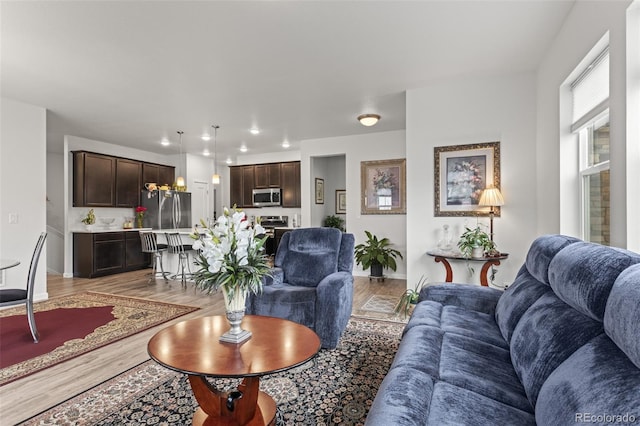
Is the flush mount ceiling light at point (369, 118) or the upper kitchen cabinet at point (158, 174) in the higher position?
the flush mount ceiling light at point (369, 118)

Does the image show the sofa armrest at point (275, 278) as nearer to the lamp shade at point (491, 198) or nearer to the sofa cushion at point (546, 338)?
the sofa cushion at point (546, 338)

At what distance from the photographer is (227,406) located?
1.64 m

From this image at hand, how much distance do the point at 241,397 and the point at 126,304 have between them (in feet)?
11.2

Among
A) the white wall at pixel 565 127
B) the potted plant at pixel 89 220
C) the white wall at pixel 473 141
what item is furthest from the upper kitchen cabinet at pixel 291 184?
the white wall at pixel 565 127

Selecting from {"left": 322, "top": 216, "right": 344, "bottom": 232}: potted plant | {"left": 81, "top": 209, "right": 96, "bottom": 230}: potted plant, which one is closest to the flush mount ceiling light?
{"left": 322, "top": 216, "right": 344, "bottom": 232}: potted plant

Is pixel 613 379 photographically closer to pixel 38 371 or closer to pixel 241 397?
pixel 241 397

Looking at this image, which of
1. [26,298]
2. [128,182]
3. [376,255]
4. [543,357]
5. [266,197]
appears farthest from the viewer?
[266,197]

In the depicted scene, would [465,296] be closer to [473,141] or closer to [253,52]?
[473,141]

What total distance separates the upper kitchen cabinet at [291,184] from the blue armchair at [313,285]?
4.32m

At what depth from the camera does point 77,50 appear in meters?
3.00

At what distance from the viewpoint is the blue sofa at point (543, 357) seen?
0.90 m

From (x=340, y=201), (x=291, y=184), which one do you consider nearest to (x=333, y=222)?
(x=340, y=201)

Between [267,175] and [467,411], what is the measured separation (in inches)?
291

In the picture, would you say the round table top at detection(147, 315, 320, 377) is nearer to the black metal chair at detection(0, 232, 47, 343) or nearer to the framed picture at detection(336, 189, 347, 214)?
the black metal chair at detection(0, 232, 47, 343)
